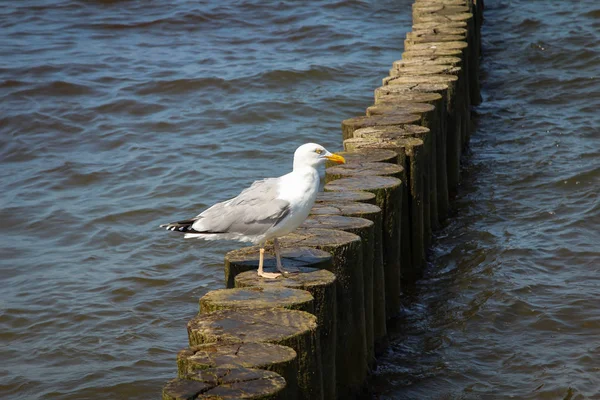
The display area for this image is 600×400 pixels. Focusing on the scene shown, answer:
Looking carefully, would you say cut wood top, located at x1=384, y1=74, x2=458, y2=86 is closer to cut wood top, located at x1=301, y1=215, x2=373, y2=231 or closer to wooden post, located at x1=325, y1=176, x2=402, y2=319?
wooden post, located at x1=325, y1=176, x2=402, y2=319

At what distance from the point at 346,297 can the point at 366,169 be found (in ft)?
5.58

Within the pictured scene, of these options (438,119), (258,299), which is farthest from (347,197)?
(438,119)

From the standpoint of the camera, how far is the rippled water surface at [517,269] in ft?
20.5

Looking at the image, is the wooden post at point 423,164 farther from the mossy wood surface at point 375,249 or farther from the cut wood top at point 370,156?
the mossy wood surface at point 375,249

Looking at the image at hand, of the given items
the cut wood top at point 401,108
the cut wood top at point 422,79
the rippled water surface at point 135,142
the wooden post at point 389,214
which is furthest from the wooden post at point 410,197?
the cut wood top at point 422,79

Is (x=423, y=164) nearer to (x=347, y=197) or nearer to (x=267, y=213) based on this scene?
(x=347, y=197)

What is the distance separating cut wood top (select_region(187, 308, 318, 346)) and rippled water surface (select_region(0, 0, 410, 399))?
2.08 metres

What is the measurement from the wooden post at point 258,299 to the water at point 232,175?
157 cm

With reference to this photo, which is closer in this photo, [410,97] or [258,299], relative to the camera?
[258,299]

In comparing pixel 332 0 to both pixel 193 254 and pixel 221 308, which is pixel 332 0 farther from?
pixel 221 308

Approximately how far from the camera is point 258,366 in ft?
13.2

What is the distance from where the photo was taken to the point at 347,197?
21.0 feet

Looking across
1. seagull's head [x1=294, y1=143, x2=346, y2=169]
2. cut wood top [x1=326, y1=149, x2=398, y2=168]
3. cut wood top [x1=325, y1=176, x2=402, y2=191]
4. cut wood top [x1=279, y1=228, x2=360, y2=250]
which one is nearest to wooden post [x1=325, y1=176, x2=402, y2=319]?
cut wood top [x1=325, y1=176, x2=402, y2=191]

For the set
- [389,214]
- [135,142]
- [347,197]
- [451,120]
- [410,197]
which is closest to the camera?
[347,197]
